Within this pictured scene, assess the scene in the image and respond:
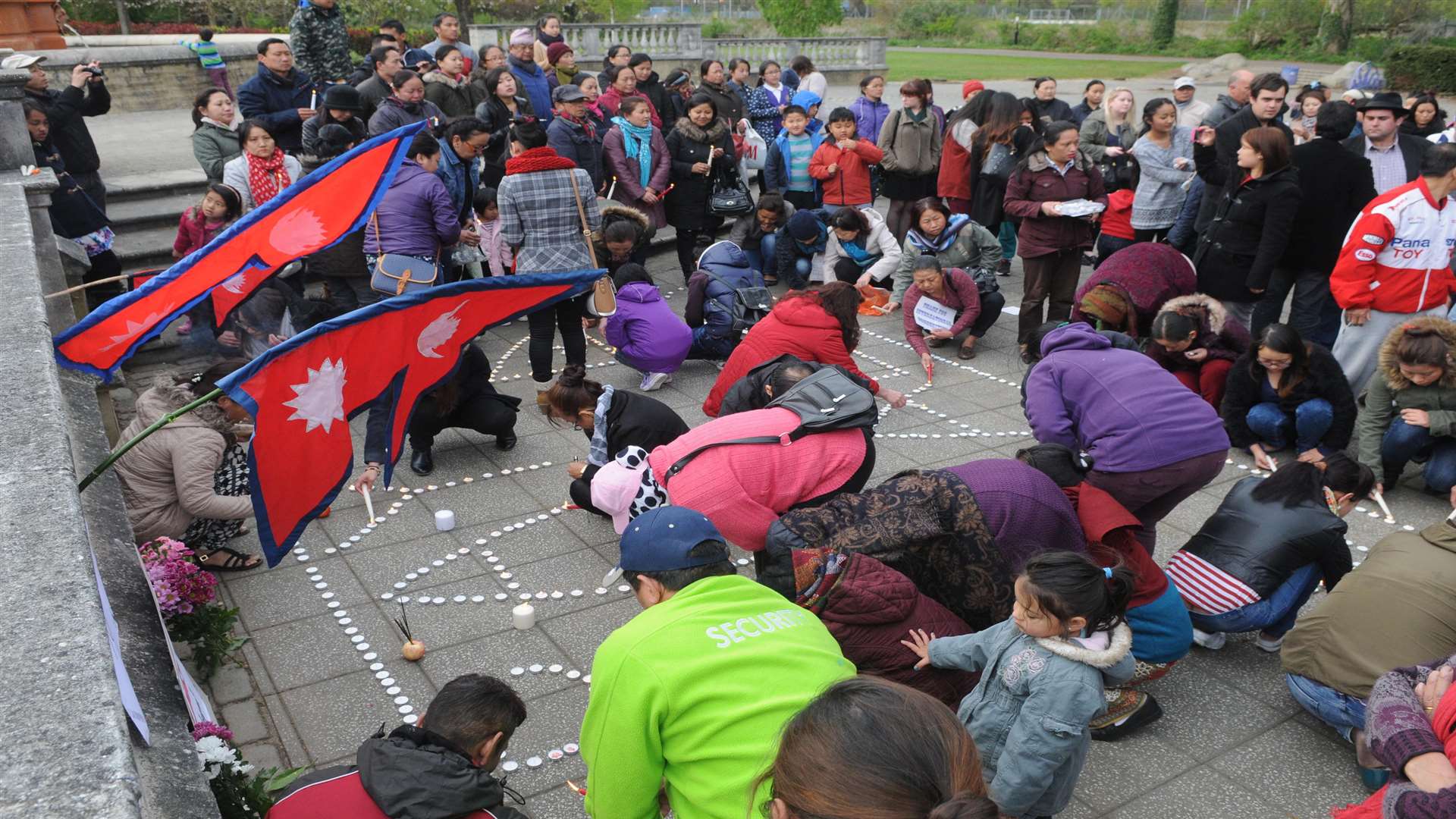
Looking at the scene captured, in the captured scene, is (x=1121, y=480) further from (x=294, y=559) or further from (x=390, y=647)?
(x=294, y=559)

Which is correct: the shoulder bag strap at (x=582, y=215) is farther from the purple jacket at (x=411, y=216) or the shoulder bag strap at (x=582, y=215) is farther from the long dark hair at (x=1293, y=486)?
the long dark hair at (x=1293, y=486)

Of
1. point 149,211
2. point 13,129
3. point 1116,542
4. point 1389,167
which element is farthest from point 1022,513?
point 149,211

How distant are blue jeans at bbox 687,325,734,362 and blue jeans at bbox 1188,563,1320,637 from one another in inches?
184

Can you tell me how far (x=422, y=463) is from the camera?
6.91 m

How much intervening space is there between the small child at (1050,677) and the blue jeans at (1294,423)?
3.91 m

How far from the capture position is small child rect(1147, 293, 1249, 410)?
7.22 m

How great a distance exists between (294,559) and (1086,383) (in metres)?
4.10

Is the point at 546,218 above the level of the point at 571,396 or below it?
above

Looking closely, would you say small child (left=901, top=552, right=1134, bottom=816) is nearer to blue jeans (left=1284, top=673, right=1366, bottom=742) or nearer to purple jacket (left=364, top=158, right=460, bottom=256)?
blue jeans (left=1284, top=673, right=1366, bottom=742)

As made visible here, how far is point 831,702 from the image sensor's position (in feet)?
6.24

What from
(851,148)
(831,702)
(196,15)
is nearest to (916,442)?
(851,148)

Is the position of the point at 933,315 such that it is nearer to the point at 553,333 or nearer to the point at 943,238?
the point at 943,238

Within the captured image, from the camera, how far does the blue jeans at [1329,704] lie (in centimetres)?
411

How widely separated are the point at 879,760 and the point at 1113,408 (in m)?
3.54
